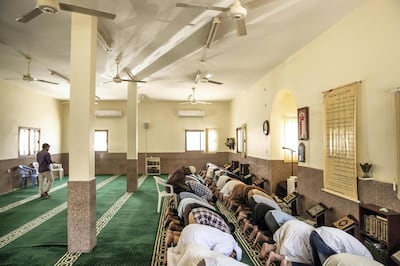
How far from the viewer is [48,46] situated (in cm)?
577

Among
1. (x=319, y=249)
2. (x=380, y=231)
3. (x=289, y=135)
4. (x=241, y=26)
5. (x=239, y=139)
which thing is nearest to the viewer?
(x=319, y=249)

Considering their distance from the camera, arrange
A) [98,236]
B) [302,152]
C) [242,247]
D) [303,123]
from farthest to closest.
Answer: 1. [302,152]
2. [303,123]
3. [98,236]
4. [242,247]

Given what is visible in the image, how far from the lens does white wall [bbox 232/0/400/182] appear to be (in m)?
3.62

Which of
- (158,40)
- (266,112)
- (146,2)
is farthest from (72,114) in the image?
(266,112)

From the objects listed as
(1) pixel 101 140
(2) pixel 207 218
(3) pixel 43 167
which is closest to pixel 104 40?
(2) pixel 207 218

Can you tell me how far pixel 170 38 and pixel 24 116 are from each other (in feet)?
23.7

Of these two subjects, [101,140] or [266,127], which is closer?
[266,127]

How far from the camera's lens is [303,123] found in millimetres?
5938

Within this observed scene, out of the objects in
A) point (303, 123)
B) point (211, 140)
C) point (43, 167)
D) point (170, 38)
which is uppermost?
point (170, 38)

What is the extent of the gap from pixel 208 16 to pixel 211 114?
9358 mm

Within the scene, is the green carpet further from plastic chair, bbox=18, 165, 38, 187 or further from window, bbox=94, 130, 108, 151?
window, bbox=94, 130, 108, 151

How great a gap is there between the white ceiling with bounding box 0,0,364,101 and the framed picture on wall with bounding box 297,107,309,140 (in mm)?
1281

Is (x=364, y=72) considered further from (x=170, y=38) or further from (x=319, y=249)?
(x=170, y=38)

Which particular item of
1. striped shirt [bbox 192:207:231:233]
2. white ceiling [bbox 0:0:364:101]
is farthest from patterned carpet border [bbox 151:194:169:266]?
white ceiling [bbox 0:0:364:101]
